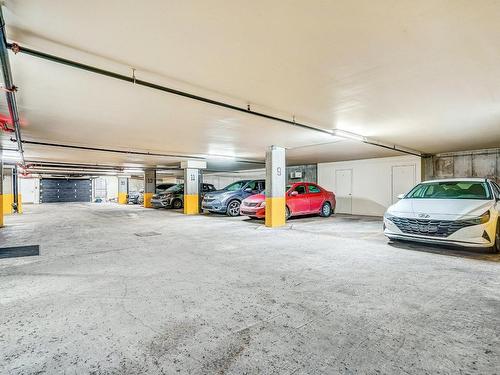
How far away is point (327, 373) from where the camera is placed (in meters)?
1.56

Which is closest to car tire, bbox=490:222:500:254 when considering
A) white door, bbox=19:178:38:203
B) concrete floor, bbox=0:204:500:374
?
concrete floor, bbox=0:204:500:374

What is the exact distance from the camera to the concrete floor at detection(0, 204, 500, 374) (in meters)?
1.68

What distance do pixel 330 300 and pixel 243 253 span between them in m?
2.16

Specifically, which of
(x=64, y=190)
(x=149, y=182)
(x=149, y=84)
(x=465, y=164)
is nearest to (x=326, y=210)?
(x=465, y=164)

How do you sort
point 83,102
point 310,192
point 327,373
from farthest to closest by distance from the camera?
point 310,192 → point 83,102 → point 327,373

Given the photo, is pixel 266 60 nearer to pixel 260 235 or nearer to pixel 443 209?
pixel 443 209

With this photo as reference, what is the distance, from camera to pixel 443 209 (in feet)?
14.9

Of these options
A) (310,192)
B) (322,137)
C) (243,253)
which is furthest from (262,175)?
(243,253)

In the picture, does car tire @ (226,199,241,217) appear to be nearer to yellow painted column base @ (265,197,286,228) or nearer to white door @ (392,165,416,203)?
yellow painted column base @ (265,197,286,228)

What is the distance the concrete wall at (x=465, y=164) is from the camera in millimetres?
9073

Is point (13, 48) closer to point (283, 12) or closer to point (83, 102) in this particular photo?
point (83, 102)

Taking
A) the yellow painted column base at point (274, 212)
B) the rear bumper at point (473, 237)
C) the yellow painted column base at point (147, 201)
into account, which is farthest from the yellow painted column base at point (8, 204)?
the rear bumper at point (473, 237)

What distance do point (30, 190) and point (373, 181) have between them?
1072 inches

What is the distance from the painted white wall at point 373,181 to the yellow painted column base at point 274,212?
5.54 meters
